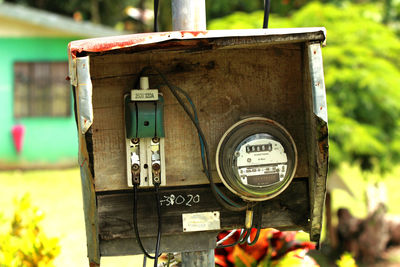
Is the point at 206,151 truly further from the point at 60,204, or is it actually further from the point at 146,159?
the point at 60,204

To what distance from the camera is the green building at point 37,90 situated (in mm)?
11375

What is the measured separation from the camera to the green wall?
11406mm

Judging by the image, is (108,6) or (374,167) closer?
(374,167)

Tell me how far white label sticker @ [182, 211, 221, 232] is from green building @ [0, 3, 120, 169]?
9636 mm

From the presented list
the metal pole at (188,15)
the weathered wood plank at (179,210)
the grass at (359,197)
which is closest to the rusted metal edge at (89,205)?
the weathered wood plank at (179,210)

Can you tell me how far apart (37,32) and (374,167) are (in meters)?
8.09

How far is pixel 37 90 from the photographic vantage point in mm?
11672

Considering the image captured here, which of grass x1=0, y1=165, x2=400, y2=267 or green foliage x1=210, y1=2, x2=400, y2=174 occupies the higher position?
green foliage x1=210, y1=2, x2=400, y2=174

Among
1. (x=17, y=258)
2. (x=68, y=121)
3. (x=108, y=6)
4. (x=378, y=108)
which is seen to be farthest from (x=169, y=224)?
(x=108, y=6)

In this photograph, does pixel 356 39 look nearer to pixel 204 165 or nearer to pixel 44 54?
pixel 204 165

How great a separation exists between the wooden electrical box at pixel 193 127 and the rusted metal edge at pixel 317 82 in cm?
23

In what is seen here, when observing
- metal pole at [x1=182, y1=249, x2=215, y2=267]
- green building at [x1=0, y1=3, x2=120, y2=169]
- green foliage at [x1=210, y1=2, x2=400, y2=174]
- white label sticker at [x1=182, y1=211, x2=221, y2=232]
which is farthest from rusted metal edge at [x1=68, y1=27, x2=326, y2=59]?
green building at [x1=0, y1=3, x2=120, y2=169]

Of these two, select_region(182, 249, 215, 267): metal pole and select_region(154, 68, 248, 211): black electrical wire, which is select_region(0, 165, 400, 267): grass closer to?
select_region(182, 249, 215, 267): metal pole

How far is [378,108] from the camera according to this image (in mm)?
5547
